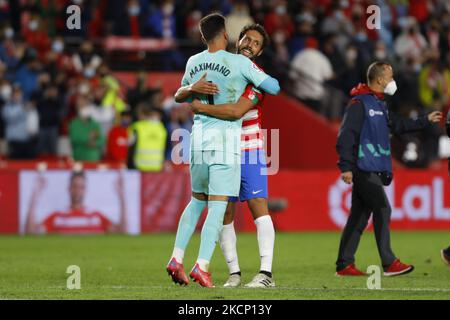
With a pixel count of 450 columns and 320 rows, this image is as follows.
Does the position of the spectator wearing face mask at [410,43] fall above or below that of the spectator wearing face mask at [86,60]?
above

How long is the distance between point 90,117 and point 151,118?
1.18m

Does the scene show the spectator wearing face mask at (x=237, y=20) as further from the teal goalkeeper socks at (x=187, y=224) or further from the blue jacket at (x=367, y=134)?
the teal goalkeeper socks at (x=187, y=224)

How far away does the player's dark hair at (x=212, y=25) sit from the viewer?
10.6 meters

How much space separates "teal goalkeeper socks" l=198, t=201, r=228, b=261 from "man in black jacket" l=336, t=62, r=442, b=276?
245 centimetres

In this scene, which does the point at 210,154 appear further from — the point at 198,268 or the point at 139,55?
the point at 139,55

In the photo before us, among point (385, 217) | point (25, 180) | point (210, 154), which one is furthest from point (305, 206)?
point (210, 154)

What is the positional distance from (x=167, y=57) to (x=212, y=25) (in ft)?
48.3

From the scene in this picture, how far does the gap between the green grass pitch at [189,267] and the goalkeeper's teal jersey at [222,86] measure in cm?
130

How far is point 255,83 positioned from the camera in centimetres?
1068

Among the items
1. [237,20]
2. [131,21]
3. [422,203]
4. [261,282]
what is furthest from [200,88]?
[131,21]

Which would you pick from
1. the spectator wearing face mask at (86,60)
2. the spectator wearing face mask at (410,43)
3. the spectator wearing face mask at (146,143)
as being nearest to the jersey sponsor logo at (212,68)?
the spectator wearing face mask at (146,143)

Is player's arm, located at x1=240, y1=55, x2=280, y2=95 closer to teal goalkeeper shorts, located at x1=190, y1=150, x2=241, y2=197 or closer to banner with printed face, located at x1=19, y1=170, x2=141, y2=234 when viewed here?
teal goalkeeper shorts, located at x1=190, y1=150, x2=241, y2=197

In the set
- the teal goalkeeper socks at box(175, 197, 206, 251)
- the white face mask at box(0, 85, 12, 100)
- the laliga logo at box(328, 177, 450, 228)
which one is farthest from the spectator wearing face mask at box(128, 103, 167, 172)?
the teal goalkeeper socks at box(175, 197, 206, 251)

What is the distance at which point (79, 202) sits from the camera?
20.5 m
